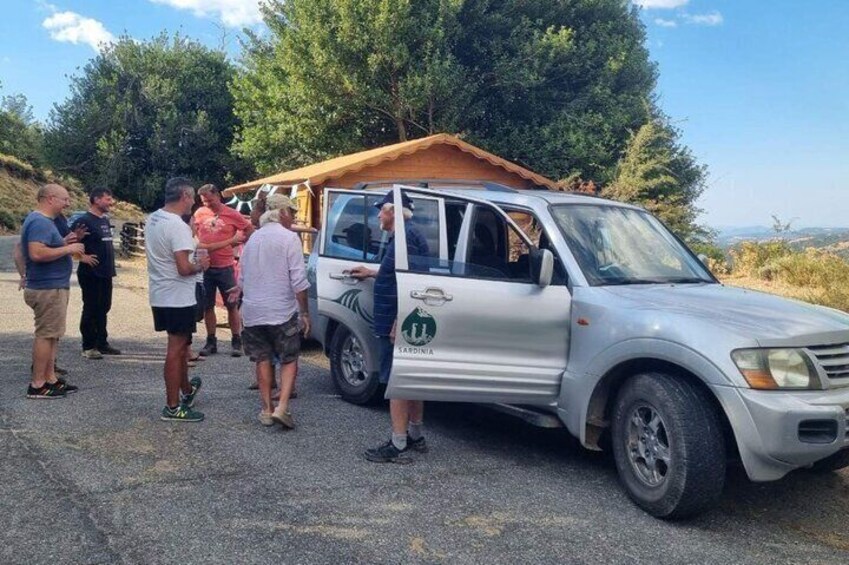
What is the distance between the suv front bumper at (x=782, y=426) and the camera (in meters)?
3.74

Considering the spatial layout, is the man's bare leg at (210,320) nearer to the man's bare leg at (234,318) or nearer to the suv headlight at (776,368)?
the man's bare leg at (234,318)

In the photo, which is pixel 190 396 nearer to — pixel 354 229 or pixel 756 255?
pixel 354 229

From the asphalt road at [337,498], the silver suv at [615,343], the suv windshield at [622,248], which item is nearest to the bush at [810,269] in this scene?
the suv windshield at [622,248]

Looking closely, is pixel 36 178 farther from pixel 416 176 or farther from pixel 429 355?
pixel 429 355

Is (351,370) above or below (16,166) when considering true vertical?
below

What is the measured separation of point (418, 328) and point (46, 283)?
3.54 metres

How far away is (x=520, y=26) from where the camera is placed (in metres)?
22.6

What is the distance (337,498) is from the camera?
14.1 feet

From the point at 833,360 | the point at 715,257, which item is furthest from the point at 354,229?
the point at 715,257

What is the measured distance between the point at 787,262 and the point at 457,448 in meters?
12.4

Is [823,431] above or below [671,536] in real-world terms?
above

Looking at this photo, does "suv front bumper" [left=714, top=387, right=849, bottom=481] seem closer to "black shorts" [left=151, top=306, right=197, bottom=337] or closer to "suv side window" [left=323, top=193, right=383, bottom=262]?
"suv side window" [left=323, top=193, right=383, bottom=262]

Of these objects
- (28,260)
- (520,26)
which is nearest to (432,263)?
(28,260)

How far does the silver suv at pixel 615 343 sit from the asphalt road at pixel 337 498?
1.14 feet
